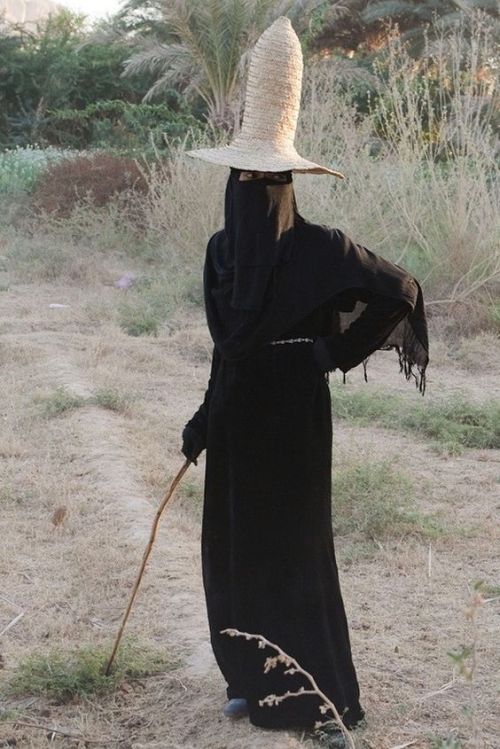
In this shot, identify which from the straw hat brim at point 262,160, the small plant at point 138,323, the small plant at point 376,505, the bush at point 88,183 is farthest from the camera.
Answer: the bush at point 88,183

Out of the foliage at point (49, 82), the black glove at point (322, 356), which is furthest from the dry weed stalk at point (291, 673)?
the foliage at point (49, 82)

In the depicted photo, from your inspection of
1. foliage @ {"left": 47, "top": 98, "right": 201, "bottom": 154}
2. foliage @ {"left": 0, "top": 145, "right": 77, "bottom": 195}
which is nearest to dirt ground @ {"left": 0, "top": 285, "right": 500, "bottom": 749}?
foliage @ {"left": 0, "top": 145, "right": 77, "bottom": 195}

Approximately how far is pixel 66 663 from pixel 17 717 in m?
0.31

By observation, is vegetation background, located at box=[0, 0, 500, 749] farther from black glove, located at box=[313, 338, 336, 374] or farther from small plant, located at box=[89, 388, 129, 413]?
black glove, located at box=[313, 338, 336, 374]

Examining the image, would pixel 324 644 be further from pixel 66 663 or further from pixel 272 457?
pixel 66 663

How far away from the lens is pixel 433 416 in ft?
22.3

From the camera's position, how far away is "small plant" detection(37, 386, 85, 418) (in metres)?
6.73

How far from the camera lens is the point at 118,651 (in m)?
3.65

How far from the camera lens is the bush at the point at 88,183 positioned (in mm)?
13680

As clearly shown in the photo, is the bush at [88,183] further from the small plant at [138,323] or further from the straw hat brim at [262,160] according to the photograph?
the straw hat brim at [262,160]

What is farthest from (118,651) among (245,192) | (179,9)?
(179,9)

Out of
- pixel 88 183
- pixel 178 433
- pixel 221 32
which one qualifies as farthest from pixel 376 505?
pixel 221 32

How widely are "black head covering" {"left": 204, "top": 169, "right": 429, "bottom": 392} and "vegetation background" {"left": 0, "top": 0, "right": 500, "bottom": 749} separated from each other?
775 mm

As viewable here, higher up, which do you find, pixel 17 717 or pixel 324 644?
pixel 324 644
